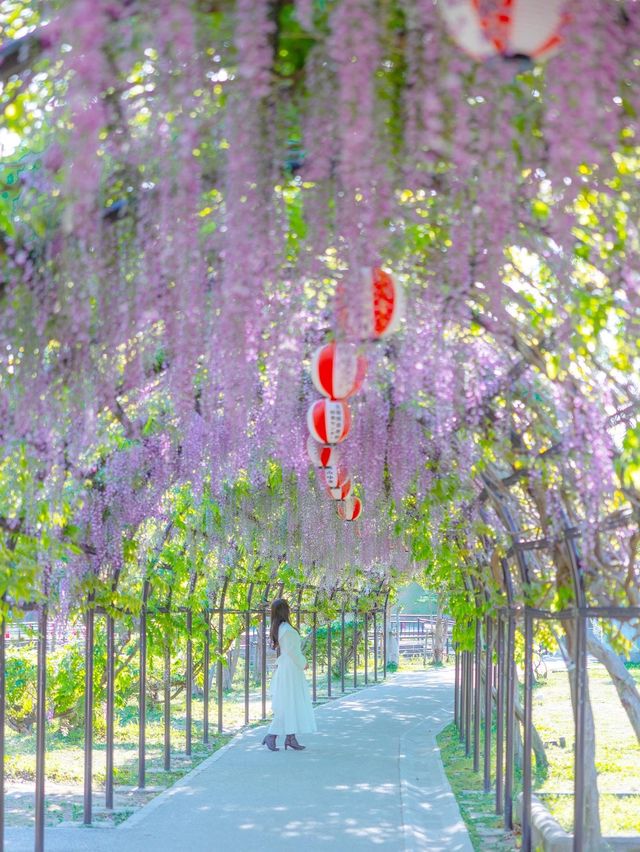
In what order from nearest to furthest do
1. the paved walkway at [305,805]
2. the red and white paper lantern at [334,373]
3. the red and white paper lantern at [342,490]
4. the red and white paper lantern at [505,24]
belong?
the red and white paper lantern at [505,24] → the red and white paper lantern at [334,373] → the paved walkway at [305,805] → the red and white paper lantern at [342,490]

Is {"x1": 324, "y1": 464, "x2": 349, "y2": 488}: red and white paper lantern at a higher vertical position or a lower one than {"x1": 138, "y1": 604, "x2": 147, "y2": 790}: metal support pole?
higher

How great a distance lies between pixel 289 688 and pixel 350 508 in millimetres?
2288

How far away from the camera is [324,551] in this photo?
10812 mm

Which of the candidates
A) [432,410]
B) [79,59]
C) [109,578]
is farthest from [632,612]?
[109,578]

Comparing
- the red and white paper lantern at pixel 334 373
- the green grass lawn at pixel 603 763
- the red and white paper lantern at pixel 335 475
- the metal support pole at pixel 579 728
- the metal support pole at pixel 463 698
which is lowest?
the green grass lawn at pixel 603 763

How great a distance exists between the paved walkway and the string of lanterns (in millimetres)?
1953

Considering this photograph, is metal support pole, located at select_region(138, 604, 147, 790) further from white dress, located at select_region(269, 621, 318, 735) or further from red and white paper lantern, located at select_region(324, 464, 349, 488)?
white dress, located at select_region(269, 621, 318, 735)

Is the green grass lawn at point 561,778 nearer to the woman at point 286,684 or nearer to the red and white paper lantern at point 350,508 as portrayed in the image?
the woman at point 286,684

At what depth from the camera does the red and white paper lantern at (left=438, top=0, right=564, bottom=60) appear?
1945 millimetres

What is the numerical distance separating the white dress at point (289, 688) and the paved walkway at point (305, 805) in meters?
0.24

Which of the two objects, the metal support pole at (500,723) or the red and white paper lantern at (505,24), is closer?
the red and white paper lantern at (505,24)

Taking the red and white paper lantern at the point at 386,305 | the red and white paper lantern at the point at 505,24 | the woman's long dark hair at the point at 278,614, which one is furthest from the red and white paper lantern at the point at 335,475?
the red and white paper lantern at the point at 505,24

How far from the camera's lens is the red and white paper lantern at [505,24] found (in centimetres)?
195

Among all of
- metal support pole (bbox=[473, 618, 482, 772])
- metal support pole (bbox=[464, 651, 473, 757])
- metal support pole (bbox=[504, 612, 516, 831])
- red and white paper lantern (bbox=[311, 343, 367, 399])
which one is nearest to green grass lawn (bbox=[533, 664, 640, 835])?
metal support pole (bbox=[504, 612, 516, 831])
